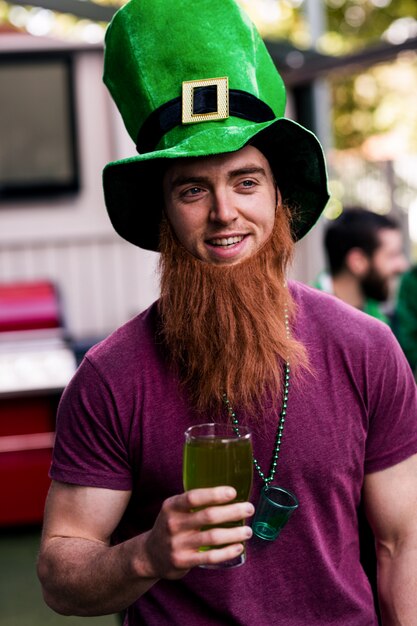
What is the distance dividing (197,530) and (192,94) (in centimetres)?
81

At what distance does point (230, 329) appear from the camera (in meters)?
1.85

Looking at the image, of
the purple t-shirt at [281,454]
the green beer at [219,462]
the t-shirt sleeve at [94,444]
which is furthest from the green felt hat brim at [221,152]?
the green beer at [219,462]

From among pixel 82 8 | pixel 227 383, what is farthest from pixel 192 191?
pixel 82 8

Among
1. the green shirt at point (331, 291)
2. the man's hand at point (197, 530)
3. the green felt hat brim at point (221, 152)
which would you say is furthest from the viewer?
the green shirt at point (331, 291)

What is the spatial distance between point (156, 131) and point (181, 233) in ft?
0.67

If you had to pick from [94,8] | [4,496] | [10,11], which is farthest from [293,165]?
[10,11]

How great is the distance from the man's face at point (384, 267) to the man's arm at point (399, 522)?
2.78m

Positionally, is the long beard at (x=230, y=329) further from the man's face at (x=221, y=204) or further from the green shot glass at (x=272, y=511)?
the green shot glass at (x=272, y=511)

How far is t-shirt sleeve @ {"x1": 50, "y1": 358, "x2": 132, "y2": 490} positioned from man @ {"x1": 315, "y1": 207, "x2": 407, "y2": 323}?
280 centimetres

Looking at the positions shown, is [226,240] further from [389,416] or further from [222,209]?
[389,416]

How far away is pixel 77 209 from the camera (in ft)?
20.8

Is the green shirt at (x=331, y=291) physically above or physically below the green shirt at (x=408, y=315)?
above

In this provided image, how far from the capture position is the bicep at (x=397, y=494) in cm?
187

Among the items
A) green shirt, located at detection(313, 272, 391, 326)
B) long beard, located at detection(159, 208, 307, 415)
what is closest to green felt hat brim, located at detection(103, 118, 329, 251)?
long beard, located at detection(159, 208, 307, 415)
